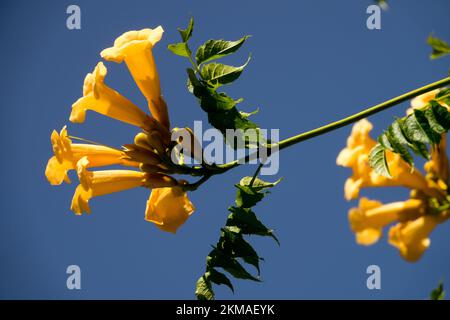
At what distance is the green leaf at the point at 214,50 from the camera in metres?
3.41

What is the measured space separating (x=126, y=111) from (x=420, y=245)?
2.87 m

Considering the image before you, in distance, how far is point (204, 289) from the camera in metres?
3.68

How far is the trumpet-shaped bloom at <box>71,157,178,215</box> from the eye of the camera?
3.50 m

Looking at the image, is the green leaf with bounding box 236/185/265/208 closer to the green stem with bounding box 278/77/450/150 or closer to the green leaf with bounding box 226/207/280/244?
the green leaf with bounding box 226/207/280/244

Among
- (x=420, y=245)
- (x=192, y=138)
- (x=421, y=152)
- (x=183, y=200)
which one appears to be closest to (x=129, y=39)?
(x=192, y=138)

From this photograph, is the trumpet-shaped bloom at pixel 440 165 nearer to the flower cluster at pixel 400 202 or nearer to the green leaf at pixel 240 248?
the flower cluster at pixel 400 202

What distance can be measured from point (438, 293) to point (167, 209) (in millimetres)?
2738

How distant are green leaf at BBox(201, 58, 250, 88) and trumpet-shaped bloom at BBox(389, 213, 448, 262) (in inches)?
93.3

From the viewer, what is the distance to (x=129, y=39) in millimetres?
3752

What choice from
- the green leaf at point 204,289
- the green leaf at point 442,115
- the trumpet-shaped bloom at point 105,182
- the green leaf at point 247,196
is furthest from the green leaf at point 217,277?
the green leaf at point 442,115

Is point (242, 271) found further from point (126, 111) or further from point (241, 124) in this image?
point (126, 111)

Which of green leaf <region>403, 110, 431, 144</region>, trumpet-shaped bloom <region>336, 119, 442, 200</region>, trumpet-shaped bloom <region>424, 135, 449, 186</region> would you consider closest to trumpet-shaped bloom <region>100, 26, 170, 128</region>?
green leaf <region>403, 110, 431, 144</region>

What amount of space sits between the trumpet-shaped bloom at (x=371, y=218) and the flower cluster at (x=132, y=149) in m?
1.84

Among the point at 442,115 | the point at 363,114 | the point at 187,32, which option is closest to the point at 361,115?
the point at 363,114
